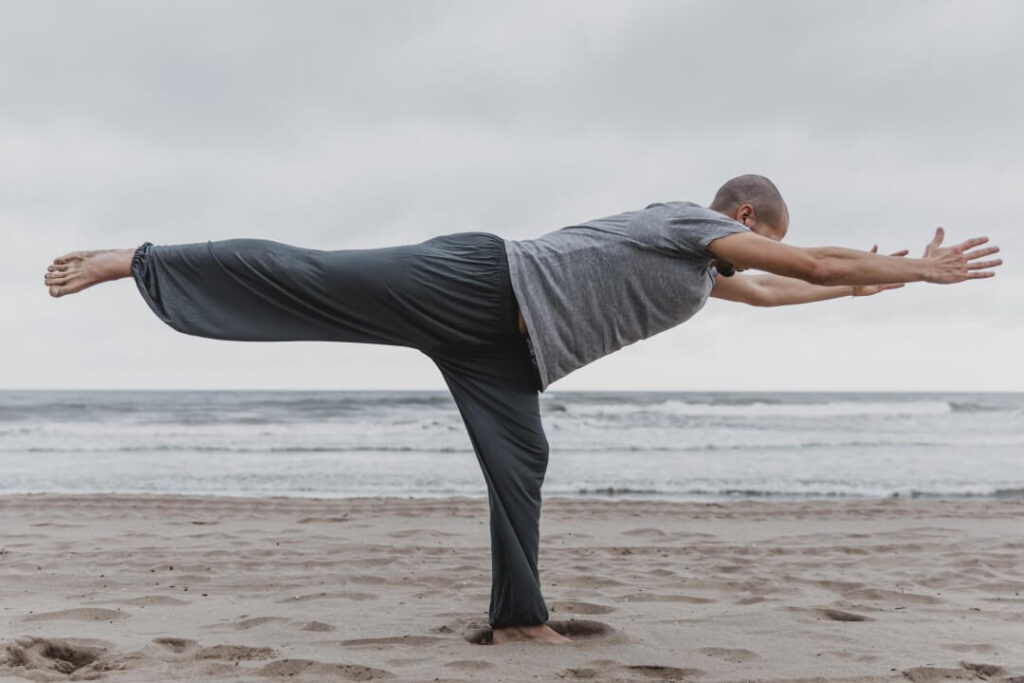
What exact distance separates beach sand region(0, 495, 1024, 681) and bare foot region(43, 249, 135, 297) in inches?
54.4

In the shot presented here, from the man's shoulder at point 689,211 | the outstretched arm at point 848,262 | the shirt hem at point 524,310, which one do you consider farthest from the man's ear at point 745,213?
the shirt hem at point 524,310

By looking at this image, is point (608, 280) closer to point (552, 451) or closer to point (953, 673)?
point (953, 673)

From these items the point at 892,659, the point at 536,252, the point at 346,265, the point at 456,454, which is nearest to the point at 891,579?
the point at 892,659

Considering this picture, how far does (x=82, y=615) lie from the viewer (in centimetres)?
404

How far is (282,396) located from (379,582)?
30.0 meters

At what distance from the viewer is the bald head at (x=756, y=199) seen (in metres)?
3.25

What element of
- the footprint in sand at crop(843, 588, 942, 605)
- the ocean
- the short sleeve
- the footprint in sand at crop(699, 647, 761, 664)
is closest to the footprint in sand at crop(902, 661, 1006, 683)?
the footprint in sand at crop(699, 647, 761, 664)

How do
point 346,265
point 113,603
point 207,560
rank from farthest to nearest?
point 207,560, point 113,603, point 346,265

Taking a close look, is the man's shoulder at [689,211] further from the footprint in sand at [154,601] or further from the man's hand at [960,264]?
the footprint in sand at [154,601]

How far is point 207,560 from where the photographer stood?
5602 mm

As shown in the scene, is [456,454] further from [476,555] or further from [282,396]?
[282,396]

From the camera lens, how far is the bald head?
3.25m

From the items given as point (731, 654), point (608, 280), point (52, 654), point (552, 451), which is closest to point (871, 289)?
point (608, 280)

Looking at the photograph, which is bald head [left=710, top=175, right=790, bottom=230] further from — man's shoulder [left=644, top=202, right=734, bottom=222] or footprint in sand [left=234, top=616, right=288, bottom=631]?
footprint in sand [left=234, top=616, right=288, bottom=631]
